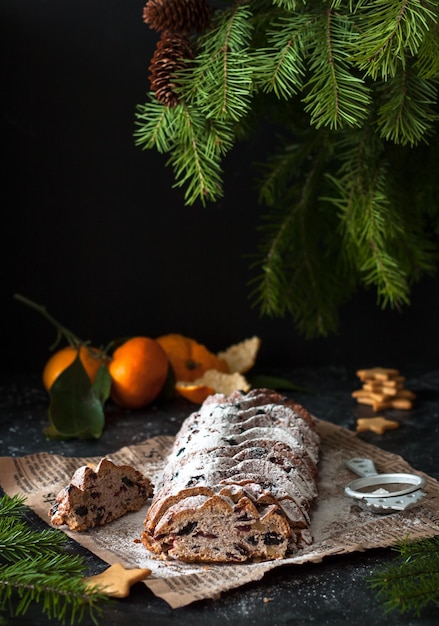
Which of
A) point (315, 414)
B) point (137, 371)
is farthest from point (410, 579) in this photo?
point (137, 371)

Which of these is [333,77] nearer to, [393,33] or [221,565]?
[393,33]

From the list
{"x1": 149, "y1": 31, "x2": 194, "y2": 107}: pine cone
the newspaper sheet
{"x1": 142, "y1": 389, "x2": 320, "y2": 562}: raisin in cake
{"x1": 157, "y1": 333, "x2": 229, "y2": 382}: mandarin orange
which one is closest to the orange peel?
{"x1": 157, "y1": 333, "x2": 229, "y2": 382}: mandarin orange

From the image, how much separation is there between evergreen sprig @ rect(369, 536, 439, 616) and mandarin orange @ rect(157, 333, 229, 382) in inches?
36.2

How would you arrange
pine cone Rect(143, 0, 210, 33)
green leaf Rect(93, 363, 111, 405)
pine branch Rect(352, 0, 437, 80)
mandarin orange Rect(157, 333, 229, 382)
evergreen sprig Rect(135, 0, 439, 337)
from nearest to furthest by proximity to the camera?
1. pine branch Rect(352, 0, 437, 80)
2. evergreen sprig Rect(135, 0, 439, 337)
3. pine cone Rect(143, 0, 210, 33)
4. green leaf Rect(93, 363, 111, 405)
5. mandarin orange Rect(157, 333, 229, 382)

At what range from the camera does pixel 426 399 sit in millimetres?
1967

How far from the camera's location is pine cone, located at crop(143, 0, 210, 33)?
1.41m

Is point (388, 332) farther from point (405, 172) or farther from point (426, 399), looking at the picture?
point (405, 172)

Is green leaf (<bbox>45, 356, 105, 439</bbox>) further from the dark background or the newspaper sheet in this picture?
the dark background

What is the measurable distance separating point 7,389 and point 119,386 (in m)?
0.34

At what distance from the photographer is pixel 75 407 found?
1.81 m

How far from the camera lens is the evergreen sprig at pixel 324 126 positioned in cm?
125

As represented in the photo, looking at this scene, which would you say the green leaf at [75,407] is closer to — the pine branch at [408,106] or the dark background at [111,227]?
the dark background at [111,227]

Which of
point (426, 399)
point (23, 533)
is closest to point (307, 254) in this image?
point (426, 399)

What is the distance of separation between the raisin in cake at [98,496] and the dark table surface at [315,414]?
0.17 feet
